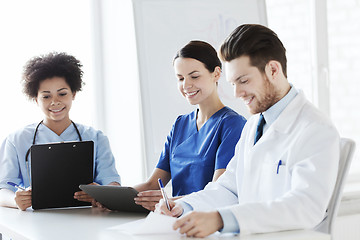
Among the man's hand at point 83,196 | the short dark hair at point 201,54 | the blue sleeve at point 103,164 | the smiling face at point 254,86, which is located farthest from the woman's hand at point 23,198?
the smiling face at point 254,86

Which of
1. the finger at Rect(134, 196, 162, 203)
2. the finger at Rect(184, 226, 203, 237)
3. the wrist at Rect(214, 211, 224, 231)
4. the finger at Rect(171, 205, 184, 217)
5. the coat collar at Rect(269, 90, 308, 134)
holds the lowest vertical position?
the finger at Rect(134, 196, 162, 203)

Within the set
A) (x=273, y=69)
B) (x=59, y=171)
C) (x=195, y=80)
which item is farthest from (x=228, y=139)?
(x=59, y=171)

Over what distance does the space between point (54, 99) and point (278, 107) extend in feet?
3.58

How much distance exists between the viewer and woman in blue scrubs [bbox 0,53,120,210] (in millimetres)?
2113

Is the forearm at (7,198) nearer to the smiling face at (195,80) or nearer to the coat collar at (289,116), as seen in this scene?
the smiling face at (195,80)

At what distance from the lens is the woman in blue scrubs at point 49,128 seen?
6.93 feet

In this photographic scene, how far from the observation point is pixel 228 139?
194 cm

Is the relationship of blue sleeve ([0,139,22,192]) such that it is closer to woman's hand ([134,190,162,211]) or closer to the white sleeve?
woman's hand ([134,190,162,211])

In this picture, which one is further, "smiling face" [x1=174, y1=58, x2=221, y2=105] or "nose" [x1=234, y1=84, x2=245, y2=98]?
"smiling face" [x1=174, y1=58, x2=221, y2=105]

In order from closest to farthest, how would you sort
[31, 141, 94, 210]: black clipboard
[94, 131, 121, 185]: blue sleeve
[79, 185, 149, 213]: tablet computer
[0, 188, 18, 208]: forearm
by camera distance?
[79, 185, 149, 213]: tablet computer, [31, 141, 94, 210]: black clipboard, [0, 188, 18, 208]: forearm, [94, 131, 121, 185]: blue sleeve

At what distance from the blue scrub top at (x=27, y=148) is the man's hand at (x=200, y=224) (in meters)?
1.04

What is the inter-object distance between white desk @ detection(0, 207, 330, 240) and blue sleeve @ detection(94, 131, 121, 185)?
30cm

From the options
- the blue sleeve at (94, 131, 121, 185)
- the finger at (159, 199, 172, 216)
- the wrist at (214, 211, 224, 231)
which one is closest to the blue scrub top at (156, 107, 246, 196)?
the blue sleeve at (94, 131, 121, 185)

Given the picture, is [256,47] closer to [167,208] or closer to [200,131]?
[167,208]
